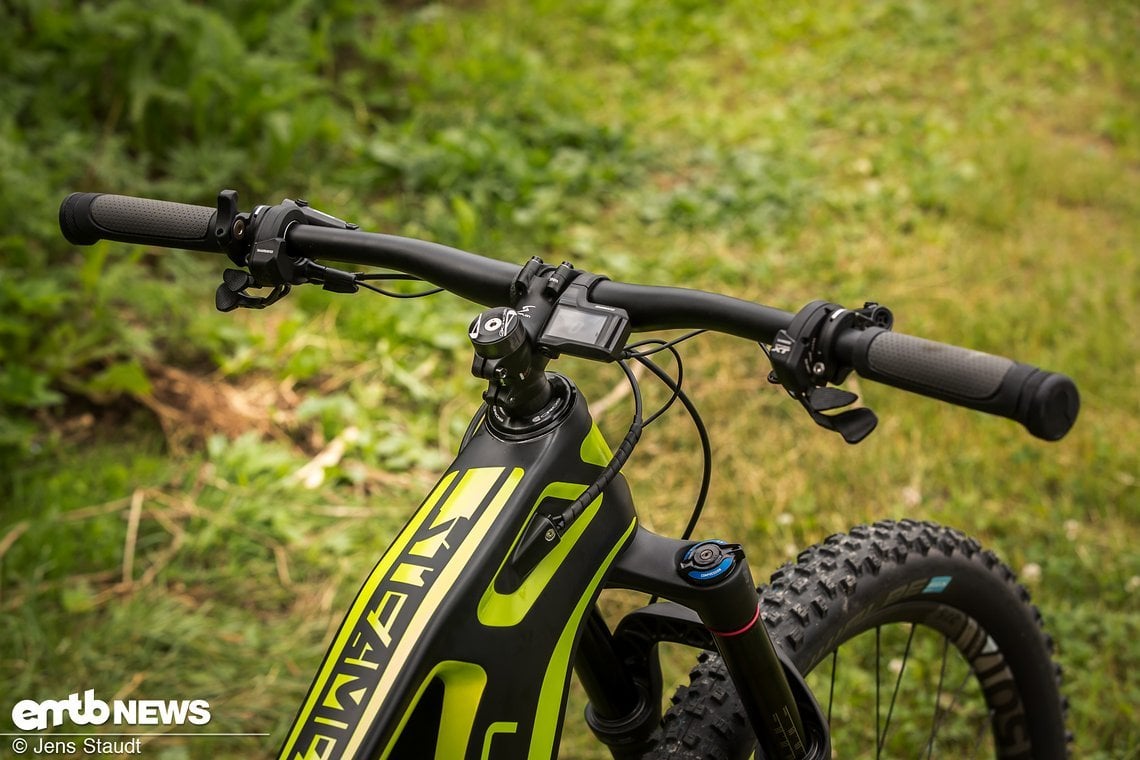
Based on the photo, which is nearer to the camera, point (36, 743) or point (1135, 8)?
point (36, 743)

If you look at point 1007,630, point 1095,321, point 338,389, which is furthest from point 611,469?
point 1095,321

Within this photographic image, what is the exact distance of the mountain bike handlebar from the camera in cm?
108

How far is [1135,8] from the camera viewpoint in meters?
6.57

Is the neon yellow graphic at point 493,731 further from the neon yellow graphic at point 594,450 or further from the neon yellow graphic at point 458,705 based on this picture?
the neon yellow graphic at point 594,450

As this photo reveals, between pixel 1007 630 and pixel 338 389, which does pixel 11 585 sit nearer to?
pixel 338 389

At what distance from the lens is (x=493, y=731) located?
4.22ft

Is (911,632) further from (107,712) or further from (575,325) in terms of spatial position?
(107,712)

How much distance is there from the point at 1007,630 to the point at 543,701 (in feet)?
3.84

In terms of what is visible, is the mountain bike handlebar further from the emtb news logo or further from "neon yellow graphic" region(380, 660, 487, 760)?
the emtb news logo

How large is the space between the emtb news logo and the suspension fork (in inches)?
68.3

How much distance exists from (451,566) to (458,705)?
0.17 metres

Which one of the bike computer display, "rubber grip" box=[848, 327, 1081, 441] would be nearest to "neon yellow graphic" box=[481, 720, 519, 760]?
the bike computer display

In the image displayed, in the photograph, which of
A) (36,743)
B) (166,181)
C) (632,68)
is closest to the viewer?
(36,743)

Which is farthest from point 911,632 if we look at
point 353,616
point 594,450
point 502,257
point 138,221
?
point 502,257
